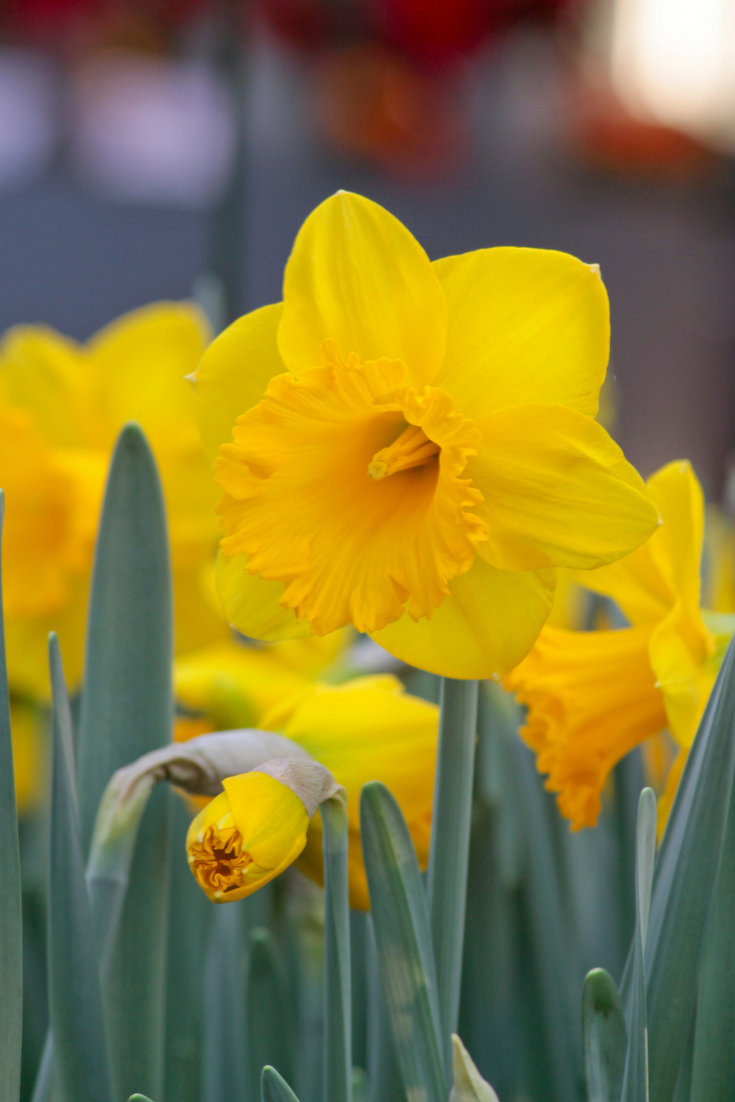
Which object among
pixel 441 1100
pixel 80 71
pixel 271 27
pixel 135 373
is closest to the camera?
pixel 441 1100

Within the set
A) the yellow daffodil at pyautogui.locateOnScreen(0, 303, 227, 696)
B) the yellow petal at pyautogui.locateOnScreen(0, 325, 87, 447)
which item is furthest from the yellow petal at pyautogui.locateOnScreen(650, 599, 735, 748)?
the yellow petal at pyautogui.locateOnScreen(0, 325, 87, 447)

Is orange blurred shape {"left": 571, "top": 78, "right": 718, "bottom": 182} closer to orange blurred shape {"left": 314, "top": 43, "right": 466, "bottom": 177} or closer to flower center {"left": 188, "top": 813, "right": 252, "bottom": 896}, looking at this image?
orange blurred shape {"left": 314, "top": 43, "right": 466, "bottom": 177}

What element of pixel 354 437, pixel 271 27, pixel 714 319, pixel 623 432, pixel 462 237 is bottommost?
pixel 623 432

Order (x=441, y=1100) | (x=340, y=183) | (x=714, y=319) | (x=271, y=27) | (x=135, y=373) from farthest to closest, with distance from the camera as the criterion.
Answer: (x=714, y=319)
(x=340, y=183)
(x=271, y=27)
(x=135, y=373)
(x=441, y=1100)

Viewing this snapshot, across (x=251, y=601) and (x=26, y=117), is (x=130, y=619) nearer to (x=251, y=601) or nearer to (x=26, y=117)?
(x=251, y=601)

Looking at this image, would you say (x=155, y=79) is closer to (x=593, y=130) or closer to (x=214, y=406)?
(x=593, y=130)

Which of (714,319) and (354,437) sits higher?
(354,437)

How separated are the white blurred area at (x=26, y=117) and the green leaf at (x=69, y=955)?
193cm

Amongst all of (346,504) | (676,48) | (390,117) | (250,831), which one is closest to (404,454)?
(346,504)

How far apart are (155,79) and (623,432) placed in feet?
4.63

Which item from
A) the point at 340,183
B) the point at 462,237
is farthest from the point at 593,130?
the point at 340,183

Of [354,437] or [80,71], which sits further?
[80,71]

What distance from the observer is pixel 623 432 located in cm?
269

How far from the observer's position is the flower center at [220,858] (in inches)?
10.9
